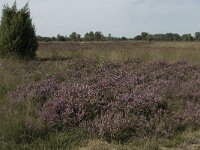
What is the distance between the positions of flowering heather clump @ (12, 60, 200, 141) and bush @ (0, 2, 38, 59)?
6.67 metres

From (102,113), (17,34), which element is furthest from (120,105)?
(17,34)

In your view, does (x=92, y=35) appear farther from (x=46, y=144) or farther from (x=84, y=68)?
(x=46, y=144)

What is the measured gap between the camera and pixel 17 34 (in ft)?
54.2

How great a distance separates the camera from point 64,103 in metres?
7.78

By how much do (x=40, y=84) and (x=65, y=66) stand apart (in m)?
3.93

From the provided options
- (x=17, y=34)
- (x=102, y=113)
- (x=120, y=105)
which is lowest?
(x=102, y=113)

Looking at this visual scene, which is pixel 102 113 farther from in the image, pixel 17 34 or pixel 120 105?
pixel 17 34

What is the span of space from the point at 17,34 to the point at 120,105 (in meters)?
9.74

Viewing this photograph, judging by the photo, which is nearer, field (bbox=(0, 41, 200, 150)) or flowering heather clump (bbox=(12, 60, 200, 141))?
field (bbox=(0, 41, 200, 150))

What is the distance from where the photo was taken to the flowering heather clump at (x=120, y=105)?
7.07 m

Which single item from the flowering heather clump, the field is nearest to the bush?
the field

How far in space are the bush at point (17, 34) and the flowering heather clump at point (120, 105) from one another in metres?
6.67

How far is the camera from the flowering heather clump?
23.2ft

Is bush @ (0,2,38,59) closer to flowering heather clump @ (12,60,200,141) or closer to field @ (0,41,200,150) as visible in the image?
field @ (0,41,200,150)
